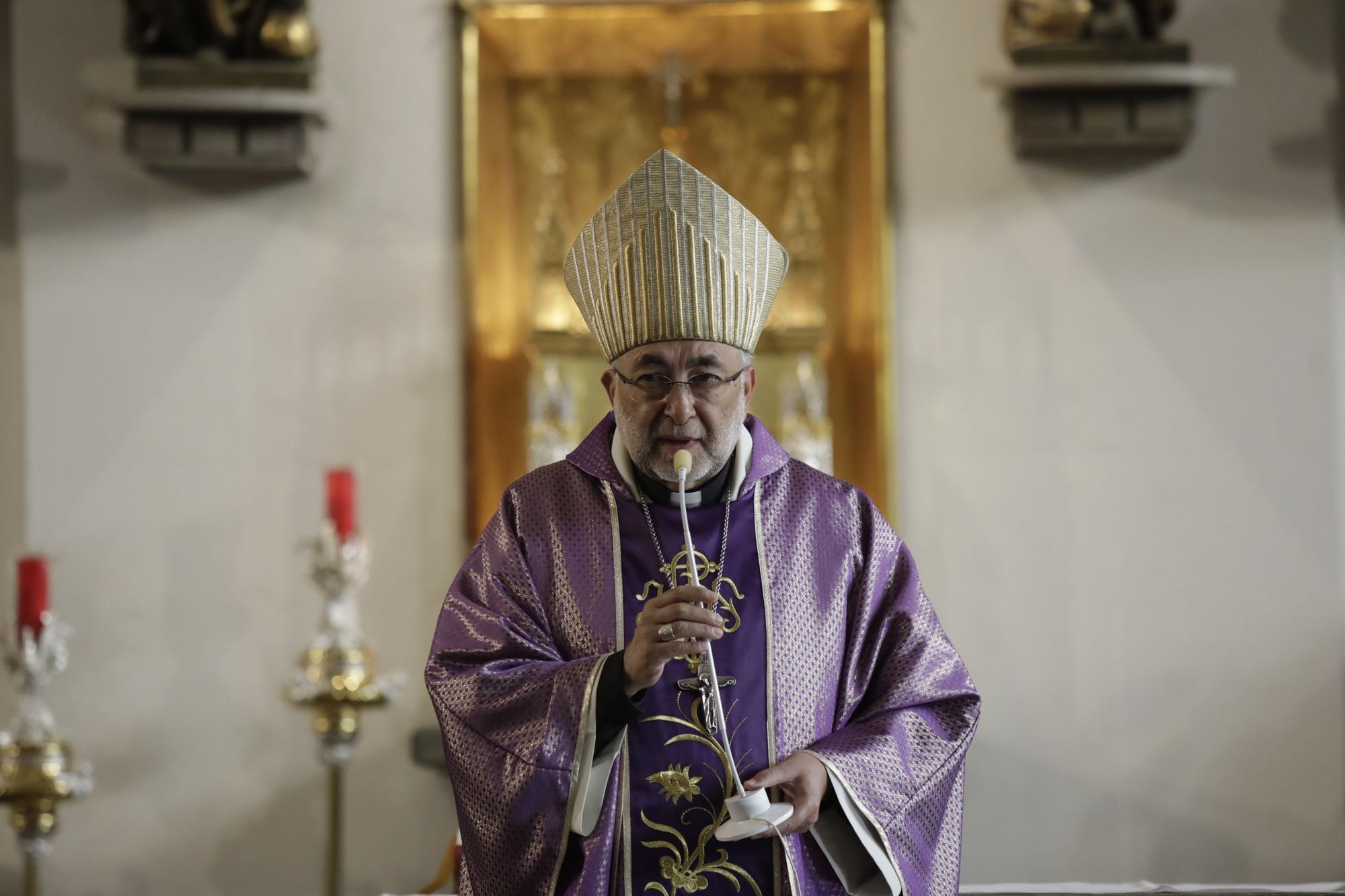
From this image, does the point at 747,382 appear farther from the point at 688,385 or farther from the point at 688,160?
the point at 688,160

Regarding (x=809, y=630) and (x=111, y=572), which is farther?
(x=111, y=572)

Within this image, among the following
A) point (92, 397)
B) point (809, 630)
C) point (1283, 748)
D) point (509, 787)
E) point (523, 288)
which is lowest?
point (1283, 748)

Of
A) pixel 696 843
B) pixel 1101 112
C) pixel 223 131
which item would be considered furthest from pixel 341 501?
pixel 1101 112

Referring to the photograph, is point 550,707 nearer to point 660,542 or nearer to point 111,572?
point 660,542

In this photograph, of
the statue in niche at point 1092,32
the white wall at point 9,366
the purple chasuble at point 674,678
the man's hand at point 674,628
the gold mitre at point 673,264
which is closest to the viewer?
the man's hand at point 674,628

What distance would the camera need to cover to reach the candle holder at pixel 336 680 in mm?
3959

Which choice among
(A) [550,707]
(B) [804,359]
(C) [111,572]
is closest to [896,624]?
(A) [550,707]

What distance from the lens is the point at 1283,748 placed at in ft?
14.9

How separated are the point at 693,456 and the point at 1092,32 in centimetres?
277

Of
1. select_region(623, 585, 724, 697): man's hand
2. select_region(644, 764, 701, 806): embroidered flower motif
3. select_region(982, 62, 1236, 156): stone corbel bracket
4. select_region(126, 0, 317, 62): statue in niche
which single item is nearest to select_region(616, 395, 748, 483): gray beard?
select_region(623, 585, 724, 697): man's hand

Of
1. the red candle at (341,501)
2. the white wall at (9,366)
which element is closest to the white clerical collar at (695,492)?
the red candle at (341,501)

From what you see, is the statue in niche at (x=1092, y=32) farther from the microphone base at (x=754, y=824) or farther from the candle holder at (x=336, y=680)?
the microphone base at (x=754, y=824)

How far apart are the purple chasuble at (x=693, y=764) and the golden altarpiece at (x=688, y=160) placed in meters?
2.17

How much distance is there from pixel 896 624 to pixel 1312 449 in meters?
2.72
